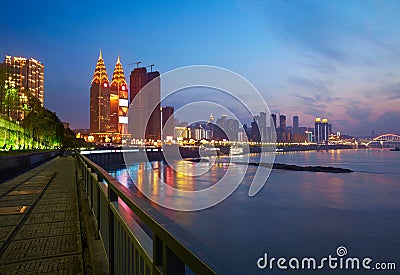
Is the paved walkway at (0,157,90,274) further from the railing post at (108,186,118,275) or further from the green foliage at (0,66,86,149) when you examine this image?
the green foliage at (0,66,86,149)

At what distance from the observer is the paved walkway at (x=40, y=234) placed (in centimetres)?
492

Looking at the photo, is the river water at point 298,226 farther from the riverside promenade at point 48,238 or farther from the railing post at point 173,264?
the railing post at point 173,264

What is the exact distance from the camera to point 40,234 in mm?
6633

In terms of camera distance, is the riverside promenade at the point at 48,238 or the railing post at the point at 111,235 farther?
the riverside promenade at the point at 48,238

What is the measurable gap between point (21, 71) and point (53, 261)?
20170 cm

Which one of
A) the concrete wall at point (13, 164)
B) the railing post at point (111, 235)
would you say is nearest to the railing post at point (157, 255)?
the railing post at point (111, 235)

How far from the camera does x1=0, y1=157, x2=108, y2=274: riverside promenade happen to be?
4.77m

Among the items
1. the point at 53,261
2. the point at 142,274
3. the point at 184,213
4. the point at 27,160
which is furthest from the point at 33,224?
the point at 27,160

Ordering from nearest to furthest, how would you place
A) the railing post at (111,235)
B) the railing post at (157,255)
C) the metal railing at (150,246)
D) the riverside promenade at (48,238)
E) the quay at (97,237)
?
the metal railing at (150,246)
the quay at (97,237)
the railing post at (157,255)
the railing post at (111,235)
the riverside promenade at (48,238)

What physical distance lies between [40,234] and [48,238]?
0.42 meters

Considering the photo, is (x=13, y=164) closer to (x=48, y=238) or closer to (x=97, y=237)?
(x=48, y=238)

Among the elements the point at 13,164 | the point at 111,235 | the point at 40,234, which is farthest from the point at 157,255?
the point at 13,164

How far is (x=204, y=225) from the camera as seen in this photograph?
20703 mm

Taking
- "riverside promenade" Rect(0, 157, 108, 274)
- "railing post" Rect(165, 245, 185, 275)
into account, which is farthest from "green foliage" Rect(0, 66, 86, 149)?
"railing post" Rect(165, 245, 185, 275)
